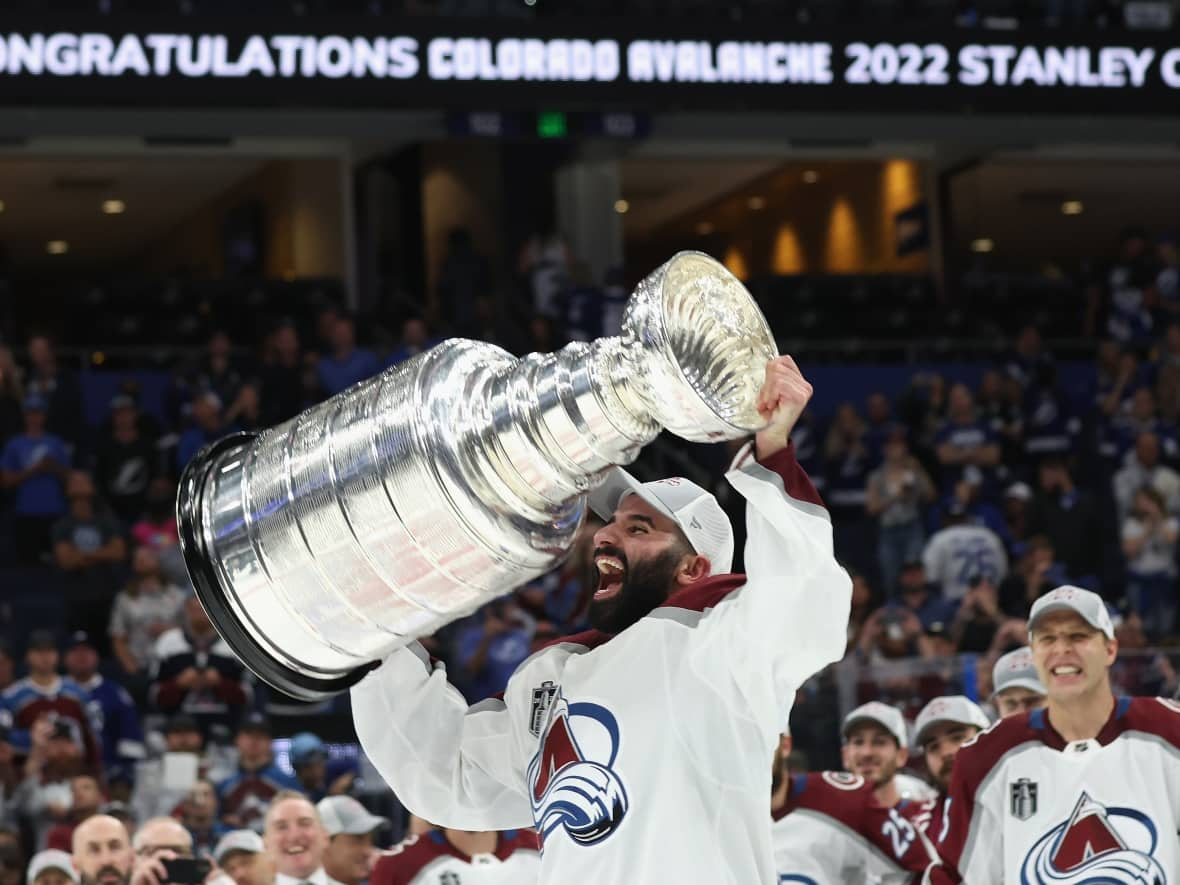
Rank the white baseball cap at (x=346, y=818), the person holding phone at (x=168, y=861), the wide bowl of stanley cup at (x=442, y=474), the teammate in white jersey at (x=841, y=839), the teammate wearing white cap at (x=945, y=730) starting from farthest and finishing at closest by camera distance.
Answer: the white baseball cap at (x=346, y=818), the teammate wearing white cap at (x=945, y=730), the person holding phone at (x=168, y=861), the teammate in white jersey at (x=841, y=839), the wide bowl of stanley cup at (x=442, y=474)

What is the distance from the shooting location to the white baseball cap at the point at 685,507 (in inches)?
145

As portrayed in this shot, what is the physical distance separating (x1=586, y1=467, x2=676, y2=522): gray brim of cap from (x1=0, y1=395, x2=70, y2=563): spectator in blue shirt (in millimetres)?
8155

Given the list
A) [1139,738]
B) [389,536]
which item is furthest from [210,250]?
[389,536]

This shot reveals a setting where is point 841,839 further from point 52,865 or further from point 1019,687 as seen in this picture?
point 52,865

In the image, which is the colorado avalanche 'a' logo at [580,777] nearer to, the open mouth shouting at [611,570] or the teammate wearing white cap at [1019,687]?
the open mouth shouting at [611,570]

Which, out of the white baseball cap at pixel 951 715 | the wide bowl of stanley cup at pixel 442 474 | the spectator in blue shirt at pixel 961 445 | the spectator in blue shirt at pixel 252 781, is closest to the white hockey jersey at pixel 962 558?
the spectator in blue shirt at pixel 961 445

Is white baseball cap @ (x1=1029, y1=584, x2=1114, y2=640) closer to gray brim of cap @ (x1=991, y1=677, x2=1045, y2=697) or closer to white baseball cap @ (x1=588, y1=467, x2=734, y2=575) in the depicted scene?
gray brim of cap @ (x1=991, y1=677, x2=1045, y2=697)

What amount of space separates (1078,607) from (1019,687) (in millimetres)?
1201

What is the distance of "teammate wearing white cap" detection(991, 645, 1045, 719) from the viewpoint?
590 cm

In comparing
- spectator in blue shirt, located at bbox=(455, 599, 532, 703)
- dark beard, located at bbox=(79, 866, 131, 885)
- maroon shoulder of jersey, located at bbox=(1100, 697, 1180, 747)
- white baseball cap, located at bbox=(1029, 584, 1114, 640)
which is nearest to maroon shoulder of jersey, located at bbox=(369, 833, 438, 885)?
dark beard, located at bbox=(79, 866, 131, 885)

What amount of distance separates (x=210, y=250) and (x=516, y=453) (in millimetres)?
15639

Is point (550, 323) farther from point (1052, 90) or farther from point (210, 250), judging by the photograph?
point (210, 250)

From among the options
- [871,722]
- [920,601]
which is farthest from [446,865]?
[920,601]

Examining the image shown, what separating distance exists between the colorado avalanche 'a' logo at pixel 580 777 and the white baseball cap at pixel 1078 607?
1.61 metres
